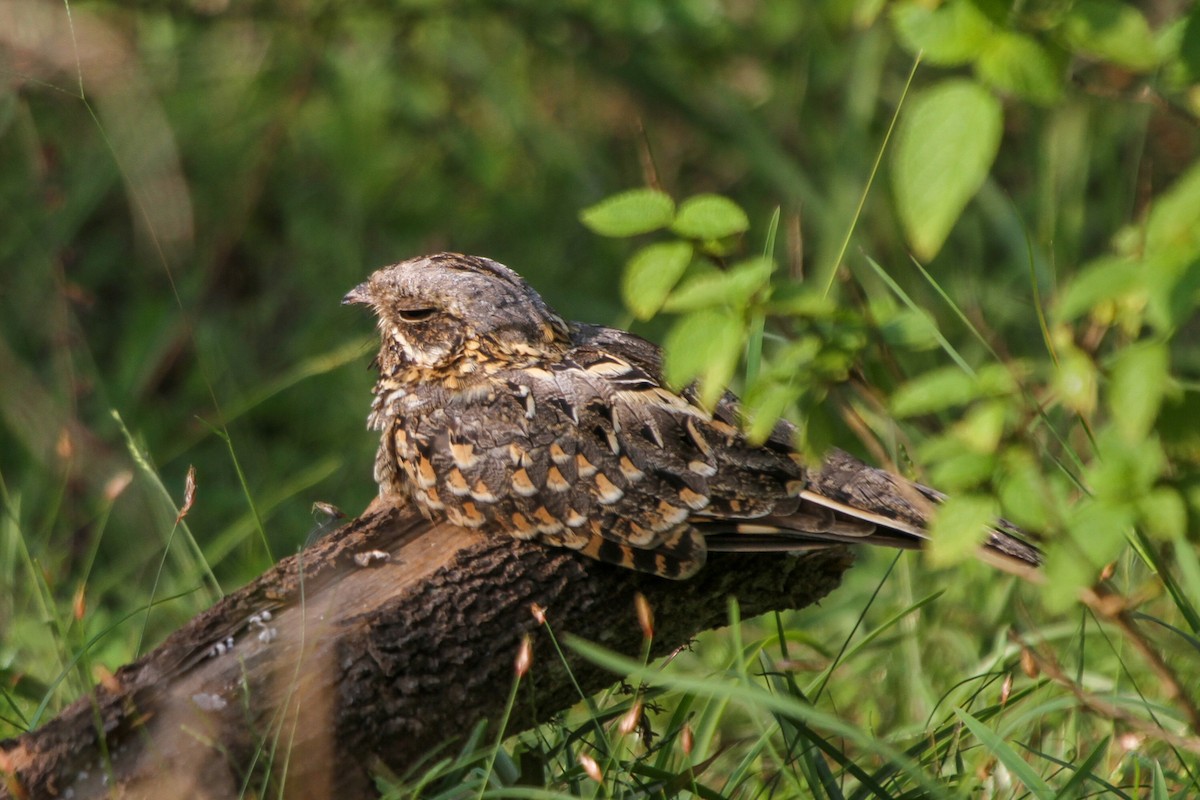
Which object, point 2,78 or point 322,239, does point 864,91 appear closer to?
point 322,239

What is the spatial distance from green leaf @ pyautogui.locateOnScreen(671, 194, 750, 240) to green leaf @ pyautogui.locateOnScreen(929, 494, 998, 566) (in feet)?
1.85

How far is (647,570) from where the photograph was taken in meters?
3.04

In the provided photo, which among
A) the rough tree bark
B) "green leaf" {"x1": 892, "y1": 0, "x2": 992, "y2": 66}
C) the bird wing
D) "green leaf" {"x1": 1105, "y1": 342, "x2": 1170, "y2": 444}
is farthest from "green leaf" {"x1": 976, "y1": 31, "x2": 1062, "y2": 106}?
the rough tree bark

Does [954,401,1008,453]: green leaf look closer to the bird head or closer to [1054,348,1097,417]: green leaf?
[1054,348,1097,417]: green leaf

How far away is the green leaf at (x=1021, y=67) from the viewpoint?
1.74m

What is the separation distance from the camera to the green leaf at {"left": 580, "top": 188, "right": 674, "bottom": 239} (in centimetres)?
224

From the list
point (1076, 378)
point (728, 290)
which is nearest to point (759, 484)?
point (728, 290)

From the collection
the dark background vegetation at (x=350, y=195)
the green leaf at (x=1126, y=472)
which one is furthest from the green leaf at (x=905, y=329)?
the dark background vegetation at (x=350, y=195)

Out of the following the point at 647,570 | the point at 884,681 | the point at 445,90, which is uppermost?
the point at 445,90

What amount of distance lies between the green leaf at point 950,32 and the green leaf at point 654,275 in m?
0.53

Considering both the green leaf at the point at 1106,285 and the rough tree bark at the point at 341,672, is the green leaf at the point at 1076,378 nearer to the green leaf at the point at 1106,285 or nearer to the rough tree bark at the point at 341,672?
the green leaf at the point at 1106,285

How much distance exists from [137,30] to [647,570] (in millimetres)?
5133

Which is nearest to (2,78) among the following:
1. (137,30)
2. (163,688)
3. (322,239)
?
(137,30)

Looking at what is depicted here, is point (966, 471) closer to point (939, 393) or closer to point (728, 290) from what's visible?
point (939, 393)
